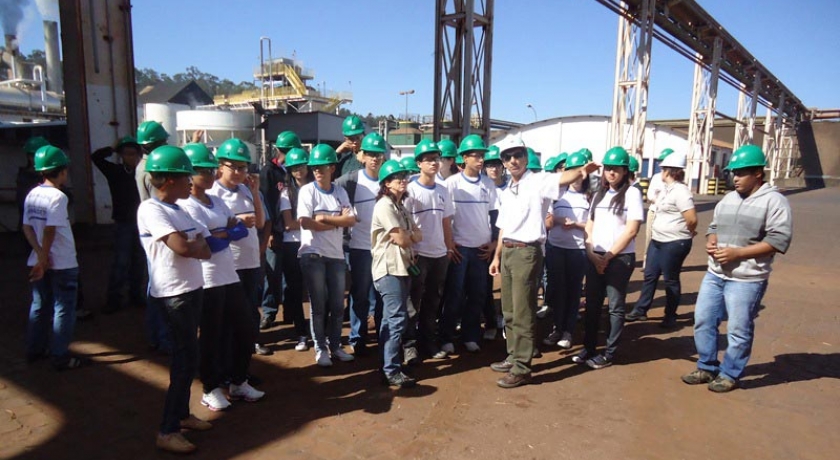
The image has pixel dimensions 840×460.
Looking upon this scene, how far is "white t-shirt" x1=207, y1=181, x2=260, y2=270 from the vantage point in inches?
147

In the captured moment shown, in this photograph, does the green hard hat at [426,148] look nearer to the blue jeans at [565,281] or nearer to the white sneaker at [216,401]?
the blue jeans at [565,281]

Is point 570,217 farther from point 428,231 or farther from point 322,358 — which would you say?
point 322,358

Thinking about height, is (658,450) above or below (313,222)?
below

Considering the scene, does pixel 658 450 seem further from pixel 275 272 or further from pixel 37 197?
pixel 37 197

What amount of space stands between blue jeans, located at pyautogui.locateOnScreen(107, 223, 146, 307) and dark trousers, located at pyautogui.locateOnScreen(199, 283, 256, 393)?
7.88 feet

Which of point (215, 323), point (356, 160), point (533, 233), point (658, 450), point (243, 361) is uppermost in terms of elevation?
point (356, 160)

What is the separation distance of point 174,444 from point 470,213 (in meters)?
2.95

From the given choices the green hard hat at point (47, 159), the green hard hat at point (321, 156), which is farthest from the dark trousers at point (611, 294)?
the green hard hat at point (47, 159)

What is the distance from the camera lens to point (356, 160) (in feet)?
16.7

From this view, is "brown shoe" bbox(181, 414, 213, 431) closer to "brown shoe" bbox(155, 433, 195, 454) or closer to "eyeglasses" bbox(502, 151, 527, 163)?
"brown shoe" bbox(155, 433, 195, 454)

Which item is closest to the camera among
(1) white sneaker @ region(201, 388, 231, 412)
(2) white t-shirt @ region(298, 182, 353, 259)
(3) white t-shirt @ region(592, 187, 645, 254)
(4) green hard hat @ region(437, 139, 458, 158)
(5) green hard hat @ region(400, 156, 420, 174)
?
(1) white sneaker @ region(201, 388, 231, 412)

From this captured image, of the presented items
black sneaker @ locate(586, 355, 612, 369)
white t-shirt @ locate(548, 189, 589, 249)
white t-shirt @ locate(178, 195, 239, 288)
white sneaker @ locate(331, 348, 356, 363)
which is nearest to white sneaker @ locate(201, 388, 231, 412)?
white t-shirt @ locate(178, 195, 239, 288)

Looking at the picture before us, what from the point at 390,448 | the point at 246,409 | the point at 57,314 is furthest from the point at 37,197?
the point at 390,448

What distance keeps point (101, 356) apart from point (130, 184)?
→ 1.80 m
